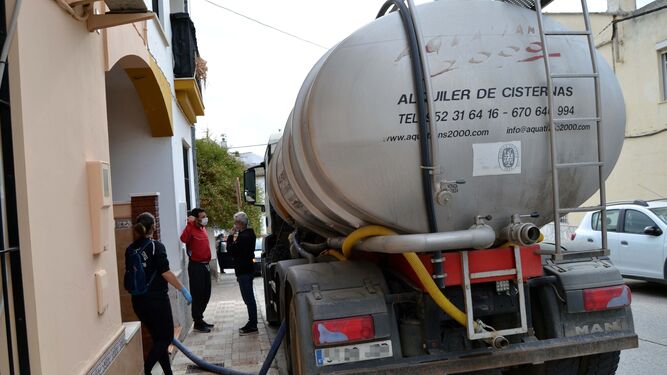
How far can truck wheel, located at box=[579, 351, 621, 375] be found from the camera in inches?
166

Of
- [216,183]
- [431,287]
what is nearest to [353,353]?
[431,287]

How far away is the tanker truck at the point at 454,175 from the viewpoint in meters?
3.32

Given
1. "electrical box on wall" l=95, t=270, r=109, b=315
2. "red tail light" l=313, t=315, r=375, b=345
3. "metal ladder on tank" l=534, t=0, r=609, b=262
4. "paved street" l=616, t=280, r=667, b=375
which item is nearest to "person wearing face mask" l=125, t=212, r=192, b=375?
"electrical box on wall" l=95, t=270, r=109, b=315

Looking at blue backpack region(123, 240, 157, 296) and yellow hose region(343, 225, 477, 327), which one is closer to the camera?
yellow hose region(343, 225, 477, 327)

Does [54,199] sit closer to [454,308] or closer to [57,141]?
[57,141]

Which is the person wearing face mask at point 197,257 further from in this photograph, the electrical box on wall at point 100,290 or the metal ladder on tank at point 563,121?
→ the metal ladder on tank at point 563,121

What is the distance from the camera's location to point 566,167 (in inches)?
140

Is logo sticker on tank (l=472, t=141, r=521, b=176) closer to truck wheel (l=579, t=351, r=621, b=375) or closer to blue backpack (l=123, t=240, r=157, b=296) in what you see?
truck wheel (l=579, t=351, r=621, b=375)

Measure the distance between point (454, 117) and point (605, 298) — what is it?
1752mm

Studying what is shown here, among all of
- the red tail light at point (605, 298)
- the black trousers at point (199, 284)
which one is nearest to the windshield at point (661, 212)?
the red tail light at point (605, 298)

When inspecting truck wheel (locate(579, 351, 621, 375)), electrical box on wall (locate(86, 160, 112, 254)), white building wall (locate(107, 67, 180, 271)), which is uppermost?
white building wall (locate(107, 67, 180, 271))

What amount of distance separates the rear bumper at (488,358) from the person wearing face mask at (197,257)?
5296 millimetres

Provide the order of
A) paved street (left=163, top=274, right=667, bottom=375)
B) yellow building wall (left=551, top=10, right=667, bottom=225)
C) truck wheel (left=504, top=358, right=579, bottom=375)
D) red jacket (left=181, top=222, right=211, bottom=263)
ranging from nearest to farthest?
1. truck wheel (left=504, top=358, right=579, bottom=375)
2. paved street (left=163, top=274, right=667, bottom=375)
3. red jacket (left=181, top=222, right=211, bottom=263)
4. yellow building wall (left=551, top=10, right=667, bottom=225)

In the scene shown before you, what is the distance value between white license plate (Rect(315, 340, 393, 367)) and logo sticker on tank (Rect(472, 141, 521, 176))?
1.20 metres
